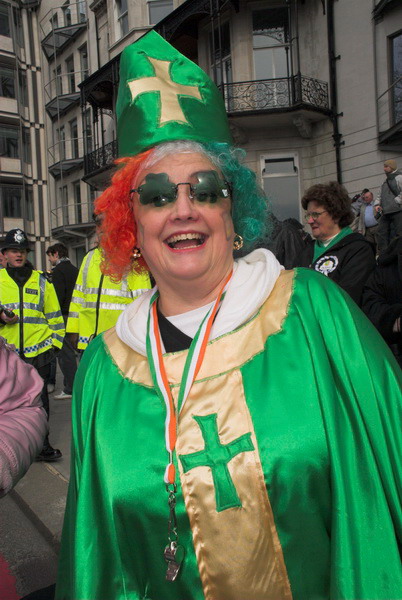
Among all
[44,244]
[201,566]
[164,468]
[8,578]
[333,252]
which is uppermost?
[44,244]

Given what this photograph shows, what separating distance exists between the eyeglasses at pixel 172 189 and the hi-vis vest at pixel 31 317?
3678mm

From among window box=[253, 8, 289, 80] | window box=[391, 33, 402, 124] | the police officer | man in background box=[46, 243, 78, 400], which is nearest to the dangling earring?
the police officer

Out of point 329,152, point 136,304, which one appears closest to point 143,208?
point 136,304

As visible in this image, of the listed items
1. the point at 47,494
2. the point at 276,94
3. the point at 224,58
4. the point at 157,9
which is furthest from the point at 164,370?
the point at 157,9

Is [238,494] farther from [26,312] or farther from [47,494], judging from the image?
[26,312]

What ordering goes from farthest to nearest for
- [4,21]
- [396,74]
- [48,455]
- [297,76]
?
[4,21] < [297,76] < [396,74] < [48,455]

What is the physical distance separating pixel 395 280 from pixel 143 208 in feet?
6.38

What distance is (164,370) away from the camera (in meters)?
1.56

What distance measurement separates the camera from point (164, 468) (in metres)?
1.45

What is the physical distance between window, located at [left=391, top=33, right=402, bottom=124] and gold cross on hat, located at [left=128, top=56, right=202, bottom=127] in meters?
12.7

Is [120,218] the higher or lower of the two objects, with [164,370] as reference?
higher

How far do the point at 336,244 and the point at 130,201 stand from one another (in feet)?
7.38

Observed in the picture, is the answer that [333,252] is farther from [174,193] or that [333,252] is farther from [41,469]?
[41,469]

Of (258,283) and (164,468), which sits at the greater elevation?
(258,283)
